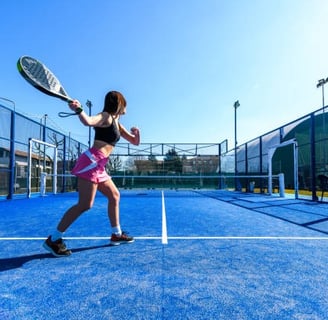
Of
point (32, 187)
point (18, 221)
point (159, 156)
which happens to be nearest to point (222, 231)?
point (18, 221)

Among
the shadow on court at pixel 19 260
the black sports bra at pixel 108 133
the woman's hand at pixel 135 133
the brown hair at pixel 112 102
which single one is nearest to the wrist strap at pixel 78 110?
the black sports bra at pixel 108 133

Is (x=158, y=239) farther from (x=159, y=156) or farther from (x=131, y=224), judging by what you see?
(x=159, y=156)

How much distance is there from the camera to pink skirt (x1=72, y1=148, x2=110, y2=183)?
2.57 m

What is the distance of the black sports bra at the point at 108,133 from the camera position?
2701 millimetres

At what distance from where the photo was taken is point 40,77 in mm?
2646

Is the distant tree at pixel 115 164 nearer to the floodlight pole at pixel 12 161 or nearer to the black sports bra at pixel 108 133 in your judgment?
the floodlight pole at pixel 12 161

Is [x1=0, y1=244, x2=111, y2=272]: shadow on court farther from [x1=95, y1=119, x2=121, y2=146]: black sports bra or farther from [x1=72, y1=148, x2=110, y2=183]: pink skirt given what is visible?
[x1=95, y1=119, x2=121, y2=146]: black sports bra

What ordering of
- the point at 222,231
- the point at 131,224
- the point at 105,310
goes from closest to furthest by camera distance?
the point at 105,310 → the point at 222,231 → the point at 131,224

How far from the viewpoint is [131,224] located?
14.0 feet

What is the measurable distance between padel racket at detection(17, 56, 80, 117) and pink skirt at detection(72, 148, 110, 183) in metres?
0.45

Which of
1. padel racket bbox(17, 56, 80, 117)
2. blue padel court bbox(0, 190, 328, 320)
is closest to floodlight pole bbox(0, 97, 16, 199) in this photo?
blue padel court bbox(0, 190, 328, 320)

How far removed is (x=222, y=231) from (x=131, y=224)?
145cm

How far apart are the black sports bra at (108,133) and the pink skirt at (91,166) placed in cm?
15

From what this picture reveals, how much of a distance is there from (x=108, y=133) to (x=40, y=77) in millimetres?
858
